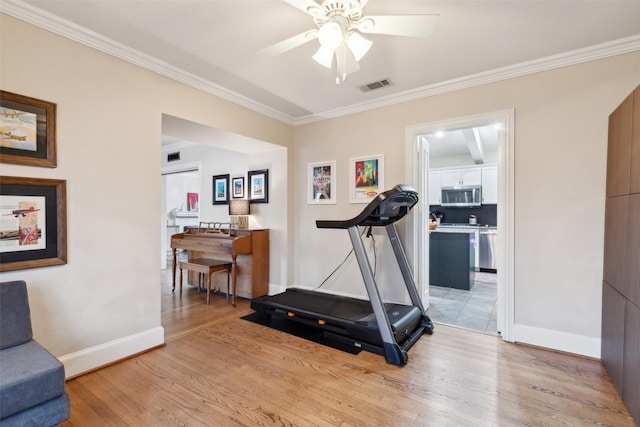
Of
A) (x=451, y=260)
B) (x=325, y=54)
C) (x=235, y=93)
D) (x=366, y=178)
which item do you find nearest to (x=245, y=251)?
(x=366, y=178)

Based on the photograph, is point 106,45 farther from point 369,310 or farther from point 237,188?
point 369,310

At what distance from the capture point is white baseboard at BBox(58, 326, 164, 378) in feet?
6.75

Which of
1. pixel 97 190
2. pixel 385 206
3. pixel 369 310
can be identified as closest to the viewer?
pixel 97 190

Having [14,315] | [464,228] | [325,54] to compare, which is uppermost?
[325,54]

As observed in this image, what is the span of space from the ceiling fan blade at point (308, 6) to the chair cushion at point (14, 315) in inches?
88.6

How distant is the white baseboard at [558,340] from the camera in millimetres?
2332

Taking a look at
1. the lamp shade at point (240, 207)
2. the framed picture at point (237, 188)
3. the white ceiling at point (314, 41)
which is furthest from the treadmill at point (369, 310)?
the framed picture at point (237, 188)

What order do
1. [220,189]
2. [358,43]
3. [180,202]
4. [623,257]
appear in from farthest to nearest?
[180,202] < [220,189] < [623,257] < [358,43]

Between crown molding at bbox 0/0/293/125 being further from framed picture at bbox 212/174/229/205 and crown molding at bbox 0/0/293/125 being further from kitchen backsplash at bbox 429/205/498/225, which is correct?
kitchen backsplash at bbox 429/205/498/225

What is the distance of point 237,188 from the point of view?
4.66 m

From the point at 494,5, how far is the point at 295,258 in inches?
132

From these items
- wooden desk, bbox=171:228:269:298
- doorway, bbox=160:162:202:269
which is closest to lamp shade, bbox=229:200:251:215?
wooden desk, bbox=171:228:269:298

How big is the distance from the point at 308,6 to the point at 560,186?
2.48 metres

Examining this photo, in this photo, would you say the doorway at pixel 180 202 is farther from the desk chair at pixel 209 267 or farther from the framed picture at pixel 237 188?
the desk chair at pixel 209 267
